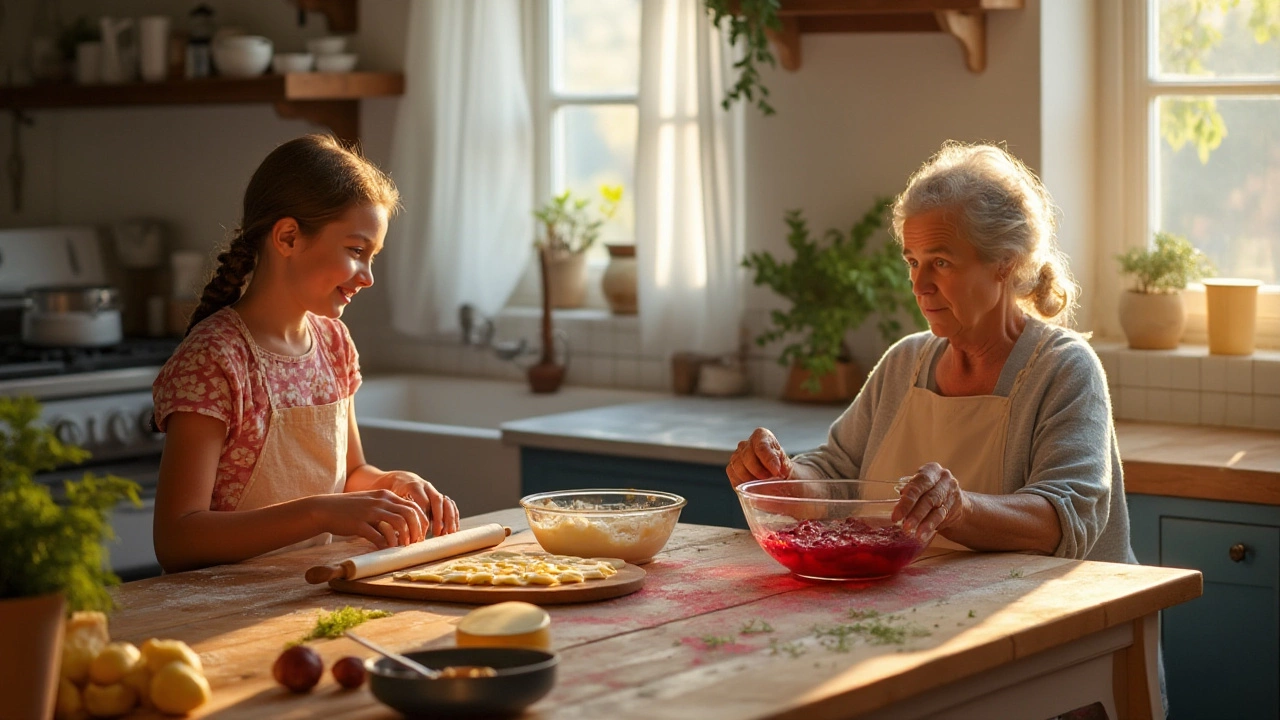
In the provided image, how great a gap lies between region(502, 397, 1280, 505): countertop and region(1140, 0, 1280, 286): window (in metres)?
0.49

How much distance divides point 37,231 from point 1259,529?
3.95m

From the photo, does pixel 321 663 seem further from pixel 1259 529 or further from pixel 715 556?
pixel 1259 529

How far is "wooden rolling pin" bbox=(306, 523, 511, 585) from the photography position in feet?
6.66

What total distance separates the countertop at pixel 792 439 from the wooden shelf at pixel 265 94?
134 cm

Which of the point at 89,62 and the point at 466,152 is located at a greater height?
the point at 89,62

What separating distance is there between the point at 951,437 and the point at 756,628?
2.88 ft

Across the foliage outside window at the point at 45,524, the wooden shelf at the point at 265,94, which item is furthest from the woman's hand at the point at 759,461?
the wooden shelf at the point at 265,94

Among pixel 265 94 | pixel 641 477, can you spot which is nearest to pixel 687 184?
pixel 641 477

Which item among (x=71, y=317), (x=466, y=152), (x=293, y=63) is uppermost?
(x=293, y=63)

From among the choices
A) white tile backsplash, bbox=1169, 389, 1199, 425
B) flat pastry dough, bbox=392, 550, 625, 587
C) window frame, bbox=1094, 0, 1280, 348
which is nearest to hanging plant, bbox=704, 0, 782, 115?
window frame, bbox=1094, 0, 1280, 348

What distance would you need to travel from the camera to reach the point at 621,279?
4523mm

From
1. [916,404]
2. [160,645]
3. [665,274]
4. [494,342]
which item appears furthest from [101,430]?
[160,645]

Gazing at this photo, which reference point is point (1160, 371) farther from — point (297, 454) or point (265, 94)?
point (265, 94)

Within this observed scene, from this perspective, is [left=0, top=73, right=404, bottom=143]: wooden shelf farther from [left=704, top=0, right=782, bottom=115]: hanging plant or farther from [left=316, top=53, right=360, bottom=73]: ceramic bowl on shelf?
[left=704, top=0, right=782, bottom=115]: hanging plant
